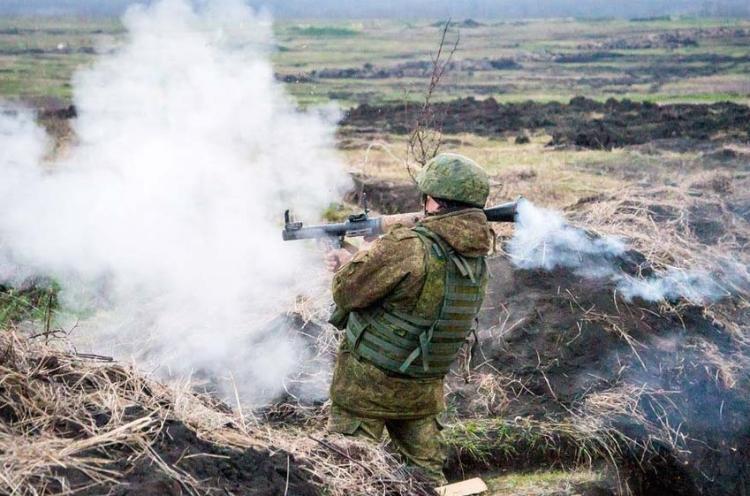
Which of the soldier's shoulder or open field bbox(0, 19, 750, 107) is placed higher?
the soldier's shoulder

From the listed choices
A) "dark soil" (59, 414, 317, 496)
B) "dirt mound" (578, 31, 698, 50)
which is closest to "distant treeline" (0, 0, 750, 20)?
"dirt mound" (578, 31, 698, 50)

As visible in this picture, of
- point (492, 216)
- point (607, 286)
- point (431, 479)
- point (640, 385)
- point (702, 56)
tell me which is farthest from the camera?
point (702, 56)

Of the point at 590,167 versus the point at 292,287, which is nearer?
the point at 292,287

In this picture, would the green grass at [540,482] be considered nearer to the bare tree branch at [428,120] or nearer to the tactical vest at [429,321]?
the tactical vest at [429,321]

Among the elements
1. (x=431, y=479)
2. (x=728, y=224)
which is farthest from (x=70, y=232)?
(x=728, y=224)

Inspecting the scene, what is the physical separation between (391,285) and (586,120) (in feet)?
60.5

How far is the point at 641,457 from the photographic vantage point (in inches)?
227

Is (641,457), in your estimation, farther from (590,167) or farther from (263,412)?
(590,167)

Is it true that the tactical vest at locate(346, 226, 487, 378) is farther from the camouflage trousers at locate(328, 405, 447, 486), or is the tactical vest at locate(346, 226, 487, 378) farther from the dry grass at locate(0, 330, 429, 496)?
the dry grass at locate(0, 330, 429, 496)

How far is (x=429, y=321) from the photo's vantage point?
4.08 meters

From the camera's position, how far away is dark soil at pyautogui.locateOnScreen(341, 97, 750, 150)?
18120 millimetres

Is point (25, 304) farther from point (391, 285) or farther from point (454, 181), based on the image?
point (454, 181)

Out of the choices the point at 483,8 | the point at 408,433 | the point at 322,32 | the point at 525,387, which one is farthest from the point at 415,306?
the point at 483,8

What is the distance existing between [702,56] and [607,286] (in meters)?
39.7
